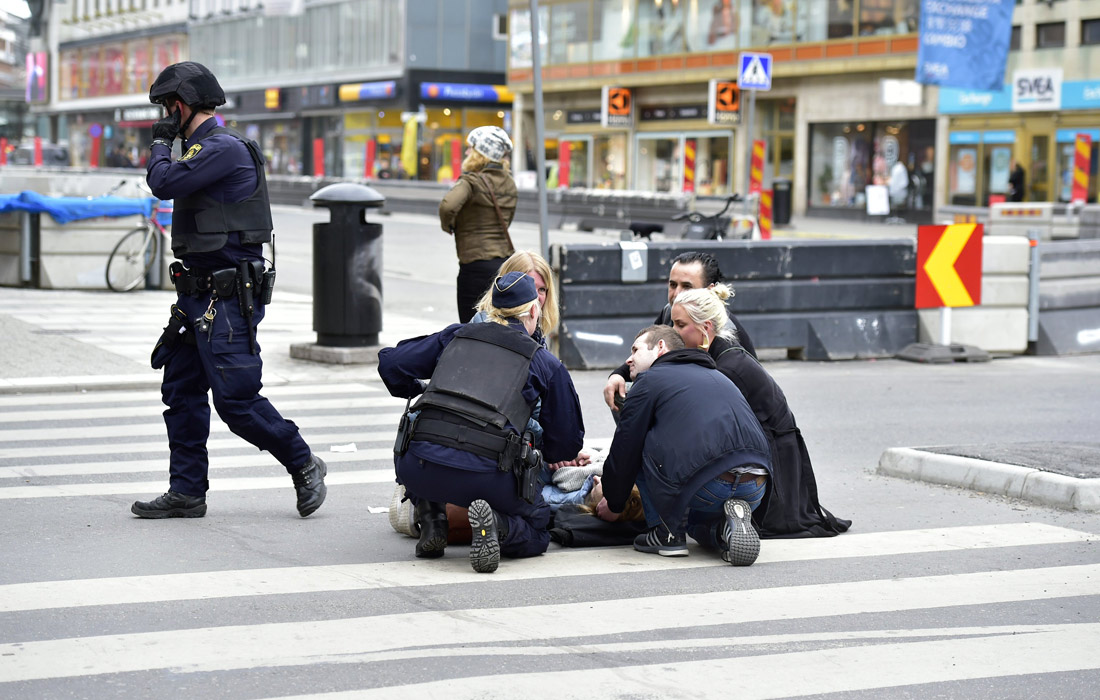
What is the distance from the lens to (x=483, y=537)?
5.52 m

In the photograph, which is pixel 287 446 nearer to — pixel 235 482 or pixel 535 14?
pixel 235 482

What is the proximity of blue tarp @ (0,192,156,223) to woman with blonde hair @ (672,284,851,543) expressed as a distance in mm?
11468

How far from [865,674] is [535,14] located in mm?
10597

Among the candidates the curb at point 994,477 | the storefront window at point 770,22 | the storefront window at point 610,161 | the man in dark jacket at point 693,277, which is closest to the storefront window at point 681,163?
the storefront window at point 610,161

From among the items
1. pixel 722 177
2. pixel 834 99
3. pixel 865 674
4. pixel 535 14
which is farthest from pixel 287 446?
pixel 722 177

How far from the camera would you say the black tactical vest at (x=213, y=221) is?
20.2 ft

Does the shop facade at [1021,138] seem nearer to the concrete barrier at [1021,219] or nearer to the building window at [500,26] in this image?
the concrete barrier at [1021,219]

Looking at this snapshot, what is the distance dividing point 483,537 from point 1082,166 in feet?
98.3

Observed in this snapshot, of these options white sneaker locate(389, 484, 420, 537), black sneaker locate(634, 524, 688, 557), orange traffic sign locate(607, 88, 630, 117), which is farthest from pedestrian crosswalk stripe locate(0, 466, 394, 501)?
orange traffic sign locate(607, 88, 630, 117)

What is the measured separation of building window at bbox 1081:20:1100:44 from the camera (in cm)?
3519

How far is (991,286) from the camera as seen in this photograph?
13703 mm

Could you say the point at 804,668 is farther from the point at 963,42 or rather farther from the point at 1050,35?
the point at 1050,35

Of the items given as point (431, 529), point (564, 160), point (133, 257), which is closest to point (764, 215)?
point (133, 257)

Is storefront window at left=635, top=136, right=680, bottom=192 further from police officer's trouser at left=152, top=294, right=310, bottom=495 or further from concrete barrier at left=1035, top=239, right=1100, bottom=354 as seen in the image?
police officer's trouser at left=152, top=294, right=310, bottom=495
